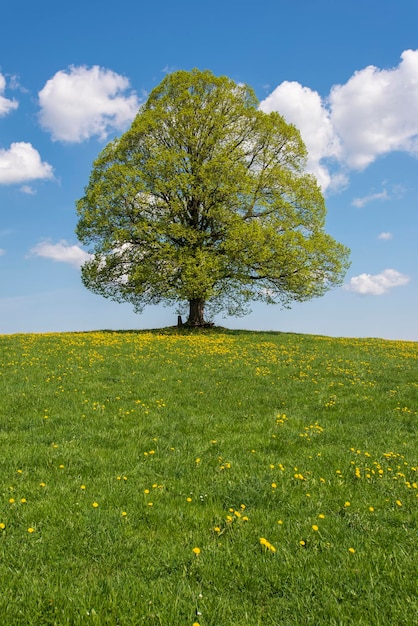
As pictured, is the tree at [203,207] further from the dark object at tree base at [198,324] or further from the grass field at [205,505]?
the grass field at [205,505]

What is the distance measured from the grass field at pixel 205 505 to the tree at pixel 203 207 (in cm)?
1884

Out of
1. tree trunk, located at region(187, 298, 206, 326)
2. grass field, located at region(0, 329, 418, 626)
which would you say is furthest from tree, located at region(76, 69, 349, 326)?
grass field, located at region(0, 329, 418, 626)

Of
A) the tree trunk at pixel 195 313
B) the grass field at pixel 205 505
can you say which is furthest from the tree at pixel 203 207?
the grass field at pixel 205 505

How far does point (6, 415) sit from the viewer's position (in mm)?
11805

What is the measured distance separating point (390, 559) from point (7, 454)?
24.1ft

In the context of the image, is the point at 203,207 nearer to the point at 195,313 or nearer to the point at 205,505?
the point at 195,313

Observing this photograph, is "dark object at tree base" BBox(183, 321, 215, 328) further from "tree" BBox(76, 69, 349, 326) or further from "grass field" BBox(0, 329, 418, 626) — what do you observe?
"grass field" BBox(0, 329, 418, 626)

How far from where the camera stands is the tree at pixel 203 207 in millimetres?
32781

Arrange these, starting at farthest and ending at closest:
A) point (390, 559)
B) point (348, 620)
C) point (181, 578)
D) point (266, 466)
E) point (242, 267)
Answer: point (242, 267), point (266, 466), point (390, 559), point (181, 578), point (348, 620)

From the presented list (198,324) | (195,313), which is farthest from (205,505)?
(195,313)

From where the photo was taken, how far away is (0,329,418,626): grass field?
4855 mm

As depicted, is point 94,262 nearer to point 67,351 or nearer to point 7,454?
point 67,351

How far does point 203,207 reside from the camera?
35438mm

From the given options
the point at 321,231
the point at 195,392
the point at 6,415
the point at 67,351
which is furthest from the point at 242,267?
the point at 6,415
